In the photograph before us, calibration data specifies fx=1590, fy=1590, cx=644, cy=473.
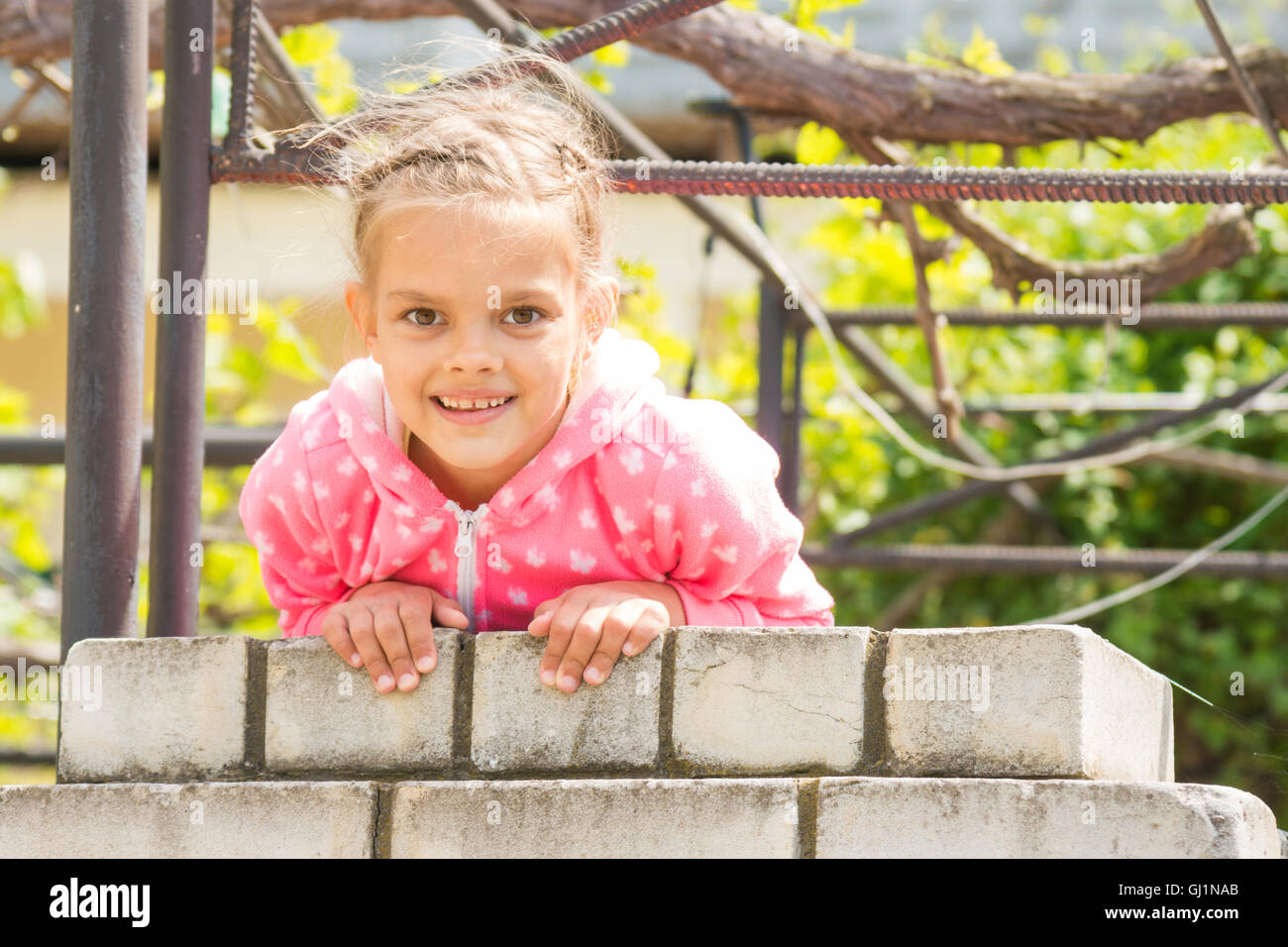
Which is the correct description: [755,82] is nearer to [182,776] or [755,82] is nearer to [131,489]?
[131,489]

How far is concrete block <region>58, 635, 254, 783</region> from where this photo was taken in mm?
2010

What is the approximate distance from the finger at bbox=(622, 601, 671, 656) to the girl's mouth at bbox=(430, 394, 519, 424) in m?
0.35

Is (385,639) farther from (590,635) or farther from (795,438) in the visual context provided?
(795,438)

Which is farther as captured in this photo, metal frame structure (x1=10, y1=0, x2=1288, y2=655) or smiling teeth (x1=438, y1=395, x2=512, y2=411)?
metal frame structure (x1=10, y1=0, x2=1288, y2=655)

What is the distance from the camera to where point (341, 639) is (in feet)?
6.51

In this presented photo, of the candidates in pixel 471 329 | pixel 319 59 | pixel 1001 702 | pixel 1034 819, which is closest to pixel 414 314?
pixel 471 329

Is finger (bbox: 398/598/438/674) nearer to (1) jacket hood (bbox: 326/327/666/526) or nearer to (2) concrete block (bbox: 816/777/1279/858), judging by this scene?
(1) jacket hood (bbox: 326/327/666/526)

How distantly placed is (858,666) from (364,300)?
0.88 m

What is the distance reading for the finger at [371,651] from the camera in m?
1.95

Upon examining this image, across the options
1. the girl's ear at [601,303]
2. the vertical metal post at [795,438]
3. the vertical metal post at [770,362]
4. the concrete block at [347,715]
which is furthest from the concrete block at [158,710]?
the vertical metal post at [795,438]

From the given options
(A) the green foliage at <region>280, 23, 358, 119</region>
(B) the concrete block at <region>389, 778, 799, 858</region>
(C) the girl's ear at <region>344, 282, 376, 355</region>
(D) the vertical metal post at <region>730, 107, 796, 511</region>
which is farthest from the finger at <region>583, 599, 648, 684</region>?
(A) the green foliage at <region>280, 23, 358, 119</region>

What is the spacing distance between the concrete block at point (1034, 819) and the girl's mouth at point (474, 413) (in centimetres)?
65

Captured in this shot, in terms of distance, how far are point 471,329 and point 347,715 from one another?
51 cm
